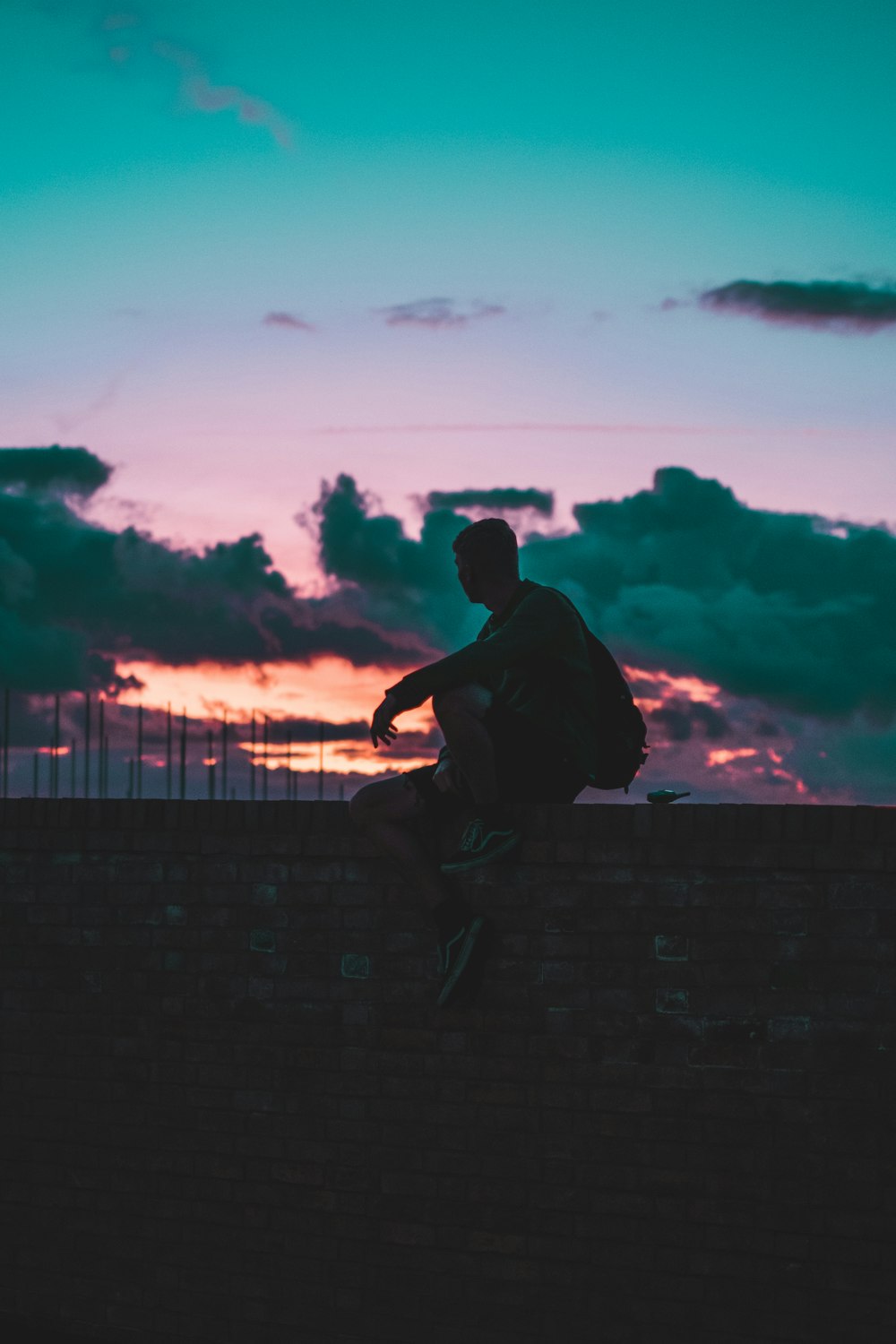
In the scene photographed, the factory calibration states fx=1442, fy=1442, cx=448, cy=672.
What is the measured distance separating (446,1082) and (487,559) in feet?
7.17

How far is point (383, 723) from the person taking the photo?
218 inches

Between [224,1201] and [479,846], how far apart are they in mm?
2148

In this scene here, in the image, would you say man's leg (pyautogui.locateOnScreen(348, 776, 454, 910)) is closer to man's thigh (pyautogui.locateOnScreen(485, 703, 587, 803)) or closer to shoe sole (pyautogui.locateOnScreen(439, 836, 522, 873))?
shoe sole (pyautogui.locateOnScreen(439, 836, 522, 873))

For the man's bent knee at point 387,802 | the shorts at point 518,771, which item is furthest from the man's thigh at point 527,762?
the man's bent knee at point 387,802

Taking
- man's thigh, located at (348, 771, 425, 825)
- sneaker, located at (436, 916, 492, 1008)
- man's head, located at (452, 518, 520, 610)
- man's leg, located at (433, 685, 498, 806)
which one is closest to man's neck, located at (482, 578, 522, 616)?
man's head, located at (452, 518, 520, 610)

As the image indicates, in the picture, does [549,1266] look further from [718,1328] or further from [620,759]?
[620,759]

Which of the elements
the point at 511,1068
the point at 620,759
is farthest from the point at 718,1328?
the point at 620,759

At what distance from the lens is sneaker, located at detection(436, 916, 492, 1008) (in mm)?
5805

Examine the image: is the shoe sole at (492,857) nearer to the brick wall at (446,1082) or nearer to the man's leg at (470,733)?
the brick wall at (446,1082)

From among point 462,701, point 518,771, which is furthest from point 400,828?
point 462,701

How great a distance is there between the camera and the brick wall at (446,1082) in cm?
547

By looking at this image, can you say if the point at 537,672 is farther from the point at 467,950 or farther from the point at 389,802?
the point at 467,950

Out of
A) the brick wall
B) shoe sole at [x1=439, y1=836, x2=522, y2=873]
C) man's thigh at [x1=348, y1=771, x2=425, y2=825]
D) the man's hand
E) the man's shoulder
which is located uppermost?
the man's shoulder

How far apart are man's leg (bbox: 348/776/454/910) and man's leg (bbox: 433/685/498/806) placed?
36 cm
